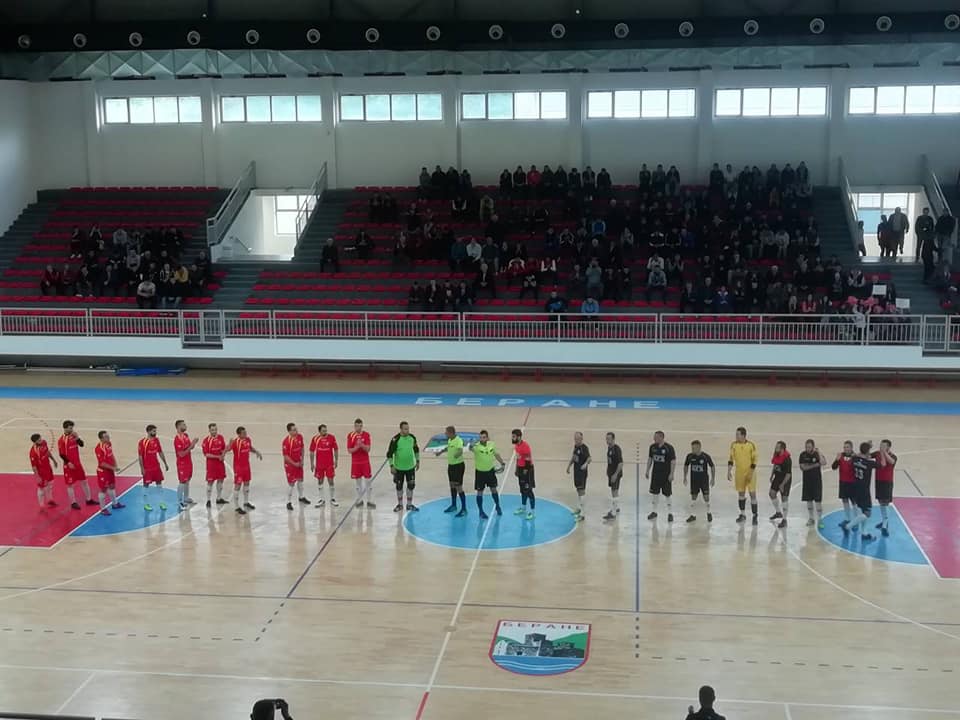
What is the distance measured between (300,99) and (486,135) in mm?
6635

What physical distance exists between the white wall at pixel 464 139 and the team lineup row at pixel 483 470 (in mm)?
20012

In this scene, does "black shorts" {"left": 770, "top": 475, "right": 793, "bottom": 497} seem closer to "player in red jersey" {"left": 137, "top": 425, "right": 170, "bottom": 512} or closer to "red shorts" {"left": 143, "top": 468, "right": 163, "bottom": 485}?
"player in red jersey" {"left": 137, "top": 425, "right": 170, "bottom": 512}

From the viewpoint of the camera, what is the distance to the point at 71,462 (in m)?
18.6

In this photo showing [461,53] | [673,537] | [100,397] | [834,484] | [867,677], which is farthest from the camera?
[461,53]

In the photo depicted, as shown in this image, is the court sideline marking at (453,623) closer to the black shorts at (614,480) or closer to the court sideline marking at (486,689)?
the court sideline marking at (486,689)

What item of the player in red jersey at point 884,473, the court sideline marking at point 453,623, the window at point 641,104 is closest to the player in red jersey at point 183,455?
the court sideline marking at point 453,623

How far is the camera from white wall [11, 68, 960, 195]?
3597cm

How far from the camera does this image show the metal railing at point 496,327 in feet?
90.2

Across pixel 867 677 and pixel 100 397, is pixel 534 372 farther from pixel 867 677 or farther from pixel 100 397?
pixel 867 677

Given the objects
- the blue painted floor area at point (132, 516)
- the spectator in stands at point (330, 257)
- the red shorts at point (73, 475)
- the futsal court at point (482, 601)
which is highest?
the spectator in stands at point (330, 257)

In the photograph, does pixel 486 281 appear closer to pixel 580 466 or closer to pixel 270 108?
pixel 270 108

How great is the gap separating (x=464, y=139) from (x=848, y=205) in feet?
41.7

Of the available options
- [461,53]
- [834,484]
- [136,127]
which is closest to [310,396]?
[461,53]

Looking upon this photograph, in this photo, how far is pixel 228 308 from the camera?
33.0 meters
